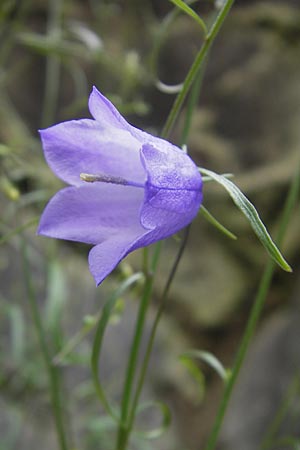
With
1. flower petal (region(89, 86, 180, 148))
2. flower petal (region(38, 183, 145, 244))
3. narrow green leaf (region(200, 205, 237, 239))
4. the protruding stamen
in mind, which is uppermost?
flower petal (region(89, 86, 180, 148))

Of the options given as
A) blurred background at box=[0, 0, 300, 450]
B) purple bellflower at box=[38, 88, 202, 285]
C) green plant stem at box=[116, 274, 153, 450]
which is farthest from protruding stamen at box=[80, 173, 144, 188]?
blurred background at box=[0, 0, 300, 450]

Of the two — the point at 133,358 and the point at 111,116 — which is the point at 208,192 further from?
the point at 111,116

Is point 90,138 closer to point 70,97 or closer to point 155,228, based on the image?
point 155,228

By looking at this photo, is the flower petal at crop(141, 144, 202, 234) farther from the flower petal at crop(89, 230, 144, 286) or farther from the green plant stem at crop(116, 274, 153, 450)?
the green plant stem at crop(116, 274, 153, 450)

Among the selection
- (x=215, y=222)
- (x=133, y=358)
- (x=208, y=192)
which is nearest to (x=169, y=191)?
(x=215, y=222)

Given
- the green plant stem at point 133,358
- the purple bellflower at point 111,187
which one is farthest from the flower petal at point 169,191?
the green plant stem at point 133,358
